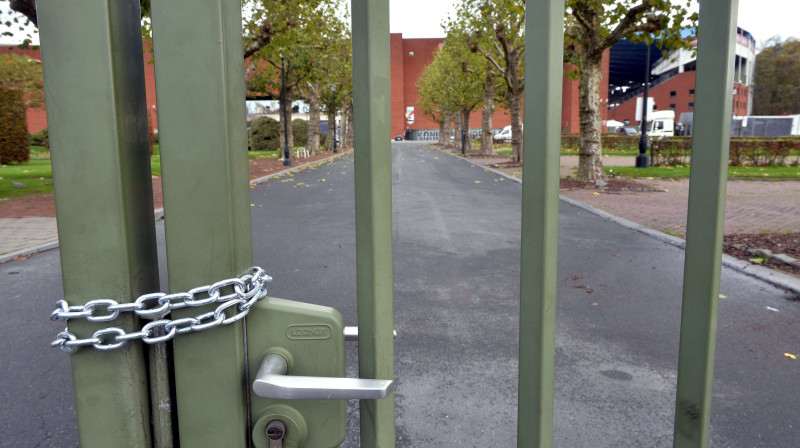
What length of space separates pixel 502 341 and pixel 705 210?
3263 millimetres

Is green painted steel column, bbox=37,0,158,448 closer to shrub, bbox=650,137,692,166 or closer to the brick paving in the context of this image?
the brick paving

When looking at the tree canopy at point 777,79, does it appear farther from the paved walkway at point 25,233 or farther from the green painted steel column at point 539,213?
the green painted steel column at point 539,213

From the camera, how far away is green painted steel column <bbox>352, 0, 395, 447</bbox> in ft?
2.69

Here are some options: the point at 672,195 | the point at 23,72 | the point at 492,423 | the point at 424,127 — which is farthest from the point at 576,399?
the point at 424,127

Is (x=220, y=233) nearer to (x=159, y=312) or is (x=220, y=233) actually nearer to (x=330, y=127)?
(x=159, y=312)

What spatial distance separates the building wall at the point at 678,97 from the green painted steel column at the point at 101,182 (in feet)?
231

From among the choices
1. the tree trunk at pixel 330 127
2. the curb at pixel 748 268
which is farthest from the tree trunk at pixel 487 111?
the curb at pixel 748 268

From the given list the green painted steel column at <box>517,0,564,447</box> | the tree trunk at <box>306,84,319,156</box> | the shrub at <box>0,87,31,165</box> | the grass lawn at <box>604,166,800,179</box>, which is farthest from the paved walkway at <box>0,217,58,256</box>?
the tree trunk at <box>306,84,319,156</box>

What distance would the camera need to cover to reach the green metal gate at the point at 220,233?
2.61 feet

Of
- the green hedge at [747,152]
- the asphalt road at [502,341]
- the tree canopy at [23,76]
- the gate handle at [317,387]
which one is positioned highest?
the tree canopy at [23,76]

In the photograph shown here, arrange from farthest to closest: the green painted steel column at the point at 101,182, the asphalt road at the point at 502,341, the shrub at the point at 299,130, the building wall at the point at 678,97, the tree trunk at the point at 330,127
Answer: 1. the building wall at the point at 678,97
2. the shrub at the point at 299,130
3. the tree trunk at the point at 330,127
4. the asphalt road at the point at 502,341
5. the green painted steel column at the point at 101,182

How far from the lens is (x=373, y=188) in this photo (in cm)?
84

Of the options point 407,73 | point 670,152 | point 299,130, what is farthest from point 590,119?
point 407,73

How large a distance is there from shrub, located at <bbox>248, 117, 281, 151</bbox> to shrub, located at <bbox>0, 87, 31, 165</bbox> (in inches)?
743
